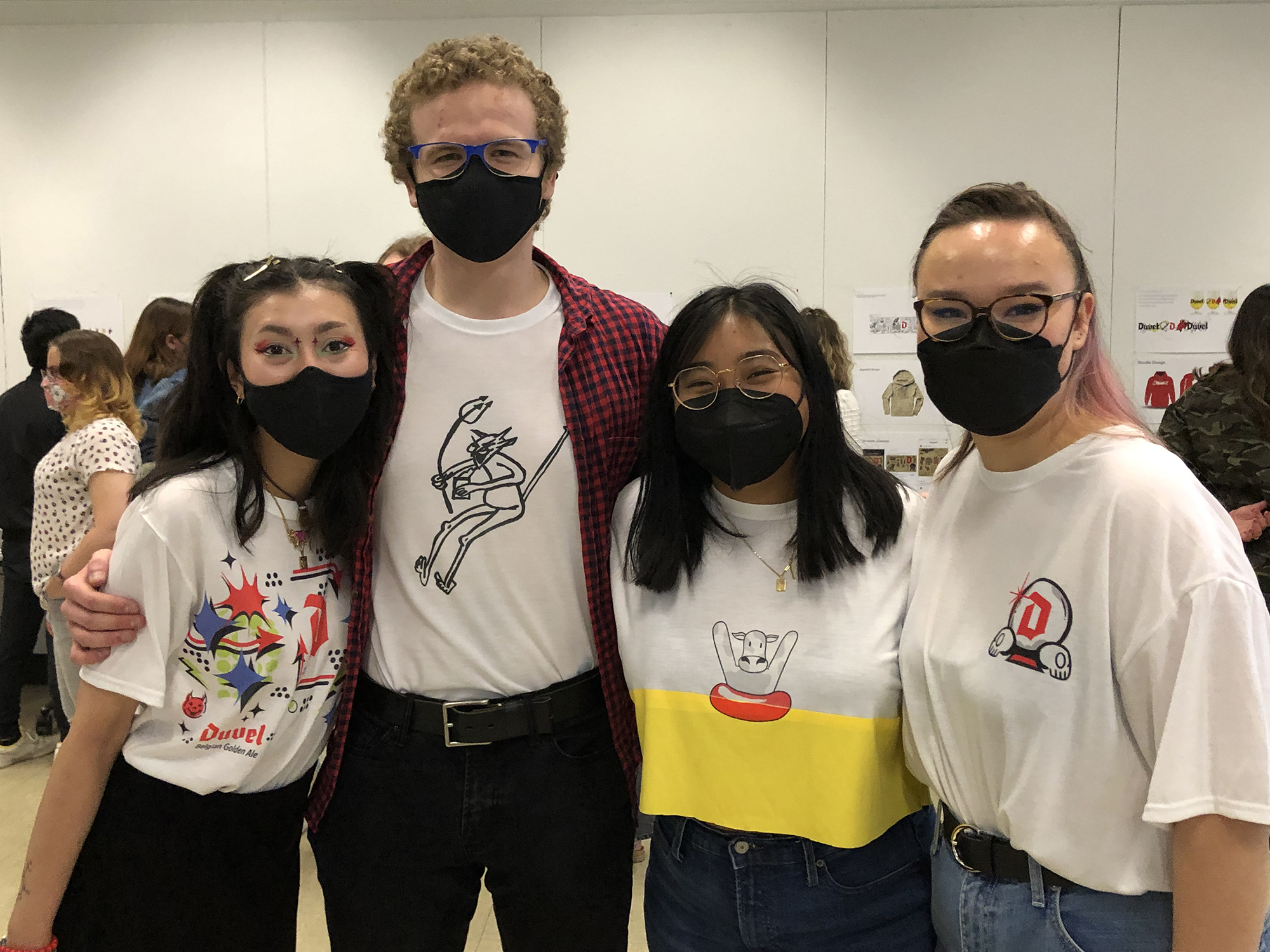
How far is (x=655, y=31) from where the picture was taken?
4102mm

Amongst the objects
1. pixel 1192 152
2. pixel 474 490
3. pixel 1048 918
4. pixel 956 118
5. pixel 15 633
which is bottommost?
pixel 15 633

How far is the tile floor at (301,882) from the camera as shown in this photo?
98.7 inches

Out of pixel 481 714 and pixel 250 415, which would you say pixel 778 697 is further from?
pixel 250 415

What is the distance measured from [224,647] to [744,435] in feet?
2.85

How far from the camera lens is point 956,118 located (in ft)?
13.4

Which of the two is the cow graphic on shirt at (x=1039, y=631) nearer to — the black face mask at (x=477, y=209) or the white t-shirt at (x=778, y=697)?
the white t-shirt at (x=778, y=697)

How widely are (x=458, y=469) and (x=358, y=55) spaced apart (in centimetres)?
361

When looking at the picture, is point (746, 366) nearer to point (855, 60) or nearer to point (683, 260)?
point (683, 260)

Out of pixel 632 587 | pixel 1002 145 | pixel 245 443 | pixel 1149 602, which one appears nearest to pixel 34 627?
pixel 245 443

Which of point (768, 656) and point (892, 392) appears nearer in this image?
point (768, 656)

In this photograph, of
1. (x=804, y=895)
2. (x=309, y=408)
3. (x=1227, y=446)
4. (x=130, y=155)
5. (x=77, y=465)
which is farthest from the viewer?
(x=130, y=155)

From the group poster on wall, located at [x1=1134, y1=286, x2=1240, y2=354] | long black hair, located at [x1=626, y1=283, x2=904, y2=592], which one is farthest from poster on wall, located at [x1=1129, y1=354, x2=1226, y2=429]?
long black hair, located at [x1=626, y1=283, x2=904, y2=592]

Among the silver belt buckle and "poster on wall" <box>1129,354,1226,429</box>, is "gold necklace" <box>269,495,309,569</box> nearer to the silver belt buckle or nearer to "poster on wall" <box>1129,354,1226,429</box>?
the silver belt buckle

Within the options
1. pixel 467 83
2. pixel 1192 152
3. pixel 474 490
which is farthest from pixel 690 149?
pixel 474 490
